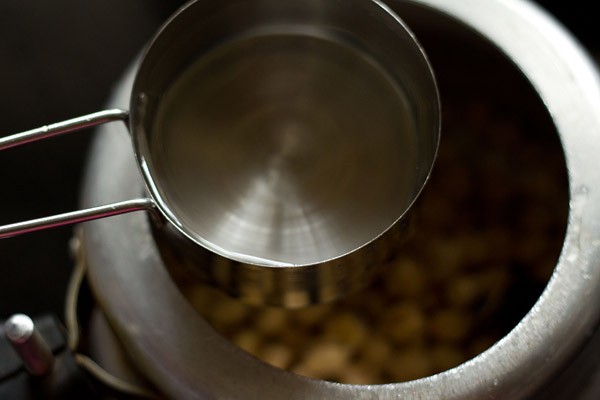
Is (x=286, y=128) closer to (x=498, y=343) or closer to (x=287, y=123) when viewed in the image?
(x=287, y=123)

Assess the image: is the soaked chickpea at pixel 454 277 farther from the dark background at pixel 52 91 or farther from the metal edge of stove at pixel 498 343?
the dark background at pixel 52 91

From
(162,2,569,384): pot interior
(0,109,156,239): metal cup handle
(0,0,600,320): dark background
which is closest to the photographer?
(0,109,156,239): metal cup handle

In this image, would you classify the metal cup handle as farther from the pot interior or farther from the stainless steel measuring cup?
the pot interior

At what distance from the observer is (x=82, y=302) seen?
0.74 meters

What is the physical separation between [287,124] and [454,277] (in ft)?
0.90

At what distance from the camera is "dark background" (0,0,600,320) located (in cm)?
100

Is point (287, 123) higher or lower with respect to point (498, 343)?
higher

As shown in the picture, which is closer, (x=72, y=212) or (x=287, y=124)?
(x=72, y=212)

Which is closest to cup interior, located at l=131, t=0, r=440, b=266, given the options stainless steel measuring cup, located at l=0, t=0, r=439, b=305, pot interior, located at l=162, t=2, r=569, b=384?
stainless steel measuring cup, located at l=0, t=0, r=439, b=305

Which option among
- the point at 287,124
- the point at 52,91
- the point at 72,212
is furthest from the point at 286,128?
the point at 52,91

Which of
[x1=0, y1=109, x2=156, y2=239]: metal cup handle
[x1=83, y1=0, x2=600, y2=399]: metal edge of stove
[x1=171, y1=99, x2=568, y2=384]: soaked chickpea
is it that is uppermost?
[x1=0, y1=109, x2=156, y2=239]: metal cup handle

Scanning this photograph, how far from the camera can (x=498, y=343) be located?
545 millimetres

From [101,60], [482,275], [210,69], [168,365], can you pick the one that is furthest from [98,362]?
[101,60]

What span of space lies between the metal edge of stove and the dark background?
389 mm
